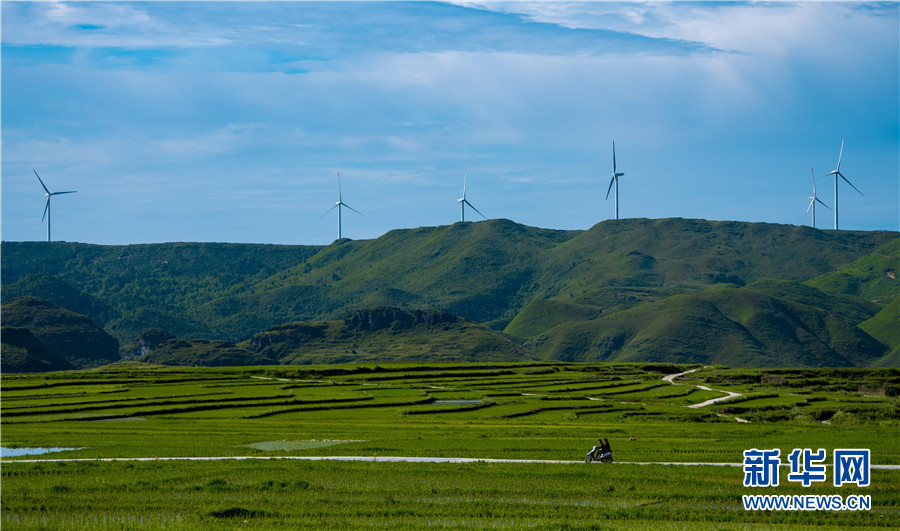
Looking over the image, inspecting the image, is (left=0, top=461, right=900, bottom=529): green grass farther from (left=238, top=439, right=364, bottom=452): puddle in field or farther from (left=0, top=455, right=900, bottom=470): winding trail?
(left=238, top=439, right=364, bottom=452): puddle in field

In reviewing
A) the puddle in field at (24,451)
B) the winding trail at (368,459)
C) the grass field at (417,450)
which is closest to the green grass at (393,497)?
the grass field at (417,450)

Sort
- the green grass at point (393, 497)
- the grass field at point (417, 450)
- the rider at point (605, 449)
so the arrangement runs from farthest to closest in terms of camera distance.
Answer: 1. the rider at point (605, 449)
2. the grass field at point (417, 450)
3. the green grass at point (393, 497)

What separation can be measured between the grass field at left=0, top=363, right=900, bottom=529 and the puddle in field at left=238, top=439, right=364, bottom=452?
13cm

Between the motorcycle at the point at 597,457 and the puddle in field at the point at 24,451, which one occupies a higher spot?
the motorcycle at the point at 597,457

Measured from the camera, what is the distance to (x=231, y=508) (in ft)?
107

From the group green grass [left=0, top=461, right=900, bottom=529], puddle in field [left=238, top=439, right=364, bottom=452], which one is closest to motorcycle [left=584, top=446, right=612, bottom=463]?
green grass [left=0, top=461, right=900, bottom=529]

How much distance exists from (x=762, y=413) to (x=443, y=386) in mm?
46027

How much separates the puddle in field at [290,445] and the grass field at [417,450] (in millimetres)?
126

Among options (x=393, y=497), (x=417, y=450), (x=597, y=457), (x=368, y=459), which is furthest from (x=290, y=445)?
(x=597, y=457)

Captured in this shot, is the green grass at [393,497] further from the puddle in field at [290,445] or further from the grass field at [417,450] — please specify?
the puddle in field at [290,445]

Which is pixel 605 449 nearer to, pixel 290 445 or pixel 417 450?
pixel 417 450

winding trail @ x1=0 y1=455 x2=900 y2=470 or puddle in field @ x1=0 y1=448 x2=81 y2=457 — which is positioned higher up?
winding trail @ x1=0 y1=455 x2=900 y2=470

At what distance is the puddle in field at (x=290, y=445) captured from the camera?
50.5 m

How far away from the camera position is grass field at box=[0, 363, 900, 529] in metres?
32.2
